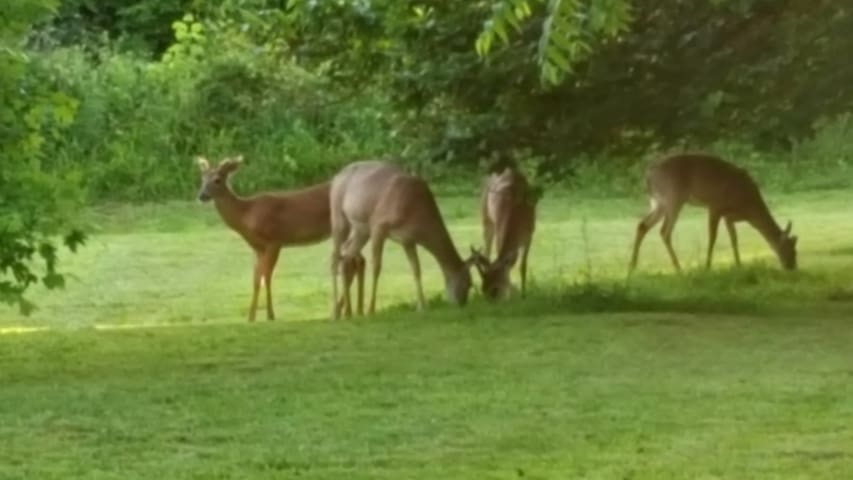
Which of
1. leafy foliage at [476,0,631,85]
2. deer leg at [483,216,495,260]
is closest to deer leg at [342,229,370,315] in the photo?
deer leg at [483,216,495,260]

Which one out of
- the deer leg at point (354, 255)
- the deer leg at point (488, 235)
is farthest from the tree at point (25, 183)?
the deer leg at point (488, 235)

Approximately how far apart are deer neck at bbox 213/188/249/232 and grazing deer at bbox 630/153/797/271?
11.3 ft

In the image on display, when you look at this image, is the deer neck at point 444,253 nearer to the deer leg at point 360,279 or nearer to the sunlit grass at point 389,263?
the sunlit grass at point 389,263

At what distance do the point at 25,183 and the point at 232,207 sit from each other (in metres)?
6.10

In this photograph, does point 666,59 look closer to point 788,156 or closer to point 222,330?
point 222,330

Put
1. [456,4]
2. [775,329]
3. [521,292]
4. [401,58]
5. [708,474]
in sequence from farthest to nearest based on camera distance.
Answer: [521,292] < [401,58] < [456,4] < [775,329] < [708,474]

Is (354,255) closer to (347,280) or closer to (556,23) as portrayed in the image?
(347,280)

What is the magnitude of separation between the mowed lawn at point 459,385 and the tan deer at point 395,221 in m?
0.74

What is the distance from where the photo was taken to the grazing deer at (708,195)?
19.0m

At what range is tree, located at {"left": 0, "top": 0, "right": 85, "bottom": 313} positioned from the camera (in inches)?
430

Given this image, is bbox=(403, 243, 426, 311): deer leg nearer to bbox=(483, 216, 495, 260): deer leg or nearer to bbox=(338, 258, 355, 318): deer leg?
bbox=(338, 258, 355, 318): deer leg

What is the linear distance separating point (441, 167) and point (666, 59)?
2.31 meters

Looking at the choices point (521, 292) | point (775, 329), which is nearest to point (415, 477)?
point (775, 329)

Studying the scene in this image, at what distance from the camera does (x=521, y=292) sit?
619 inches
